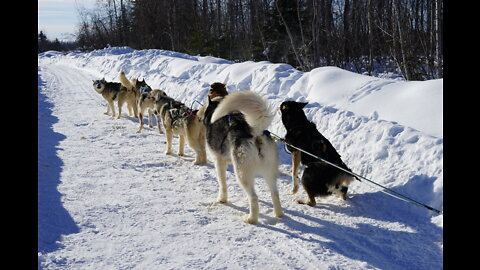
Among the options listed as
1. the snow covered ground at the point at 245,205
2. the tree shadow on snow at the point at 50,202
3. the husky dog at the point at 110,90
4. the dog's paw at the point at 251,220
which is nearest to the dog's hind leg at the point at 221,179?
the snow covered ground at the point at 245,205

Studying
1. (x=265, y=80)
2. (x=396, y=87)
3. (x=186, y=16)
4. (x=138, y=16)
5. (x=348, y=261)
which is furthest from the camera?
(x=138, y=16)

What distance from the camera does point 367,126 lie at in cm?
587

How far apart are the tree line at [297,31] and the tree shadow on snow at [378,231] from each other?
7642mm

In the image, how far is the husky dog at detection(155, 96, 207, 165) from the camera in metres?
6.49

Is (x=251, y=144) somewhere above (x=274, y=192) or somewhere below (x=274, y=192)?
above

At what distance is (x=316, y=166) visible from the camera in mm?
4664

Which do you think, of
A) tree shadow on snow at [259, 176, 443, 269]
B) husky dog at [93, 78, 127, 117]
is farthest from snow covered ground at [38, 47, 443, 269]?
husky dog at [93, 78, 127, 117]

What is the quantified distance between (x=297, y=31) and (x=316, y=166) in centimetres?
1881

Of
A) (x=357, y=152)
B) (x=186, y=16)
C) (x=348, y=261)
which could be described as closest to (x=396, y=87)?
(x=357, y=152)

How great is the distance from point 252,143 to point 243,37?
27.4 meters

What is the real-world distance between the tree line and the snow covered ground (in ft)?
15.3

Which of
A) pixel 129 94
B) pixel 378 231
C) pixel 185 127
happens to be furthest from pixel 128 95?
pixel 378 231

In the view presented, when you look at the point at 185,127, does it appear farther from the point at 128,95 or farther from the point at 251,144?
the point at 128,95
